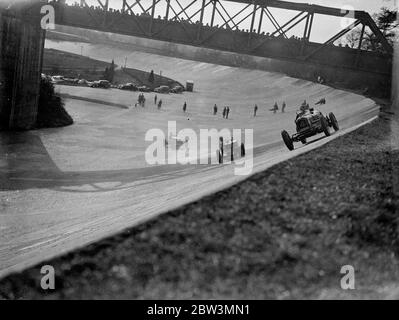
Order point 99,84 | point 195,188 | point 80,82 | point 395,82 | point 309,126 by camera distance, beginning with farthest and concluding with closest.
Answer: point 80,82
point 99,84
point 395,82
point 309,126
point 195,188

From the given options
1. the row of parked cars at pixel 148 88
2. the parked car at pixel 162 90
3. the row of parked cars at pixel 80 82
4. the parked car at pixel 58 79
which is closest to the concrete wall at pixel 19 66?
the row of parked cars at pixel 80 82

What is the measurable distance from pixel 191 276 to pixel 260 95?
60911 mm

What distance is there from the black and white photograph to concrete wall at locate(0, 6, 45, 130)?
8 cm

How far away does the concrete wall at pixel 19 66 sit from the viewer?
953 inches

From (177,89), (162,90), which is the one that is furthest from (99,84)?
(177,89)

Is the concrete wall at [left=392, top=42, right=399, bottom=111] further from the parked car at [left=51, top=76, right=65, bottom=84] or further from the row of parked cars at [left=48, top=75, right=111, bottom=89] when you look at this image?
the parked car at [left=51, top=76, right=65, bottom=84]

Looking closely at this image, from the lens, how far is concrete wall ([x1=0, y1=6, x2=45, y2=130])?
79.5ft

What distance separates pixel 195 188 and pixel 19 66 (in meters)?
19.6

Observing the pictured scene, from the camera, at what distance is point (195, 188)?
11.3 meters

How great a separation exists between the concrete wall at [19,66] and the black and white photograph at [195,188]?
78mm

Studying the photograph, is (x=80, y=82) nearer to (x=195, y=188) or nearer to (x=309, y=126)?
(x=309, y=126)

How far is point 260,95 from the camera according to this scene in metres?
62.8

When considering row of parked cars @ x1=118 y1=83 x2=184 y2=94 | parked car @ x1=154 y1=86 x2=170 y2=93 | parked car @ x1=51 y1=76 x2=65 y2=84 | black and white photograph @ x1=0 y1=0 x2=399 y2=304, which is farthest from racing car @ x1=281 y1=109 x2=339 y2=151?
parked car @ x1=154 y1=86 x2=170 y2=93

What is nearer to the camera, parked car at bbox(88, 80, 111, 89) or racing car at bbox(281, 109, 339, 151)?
racing car at bbox(281, 109, 339, 151)
